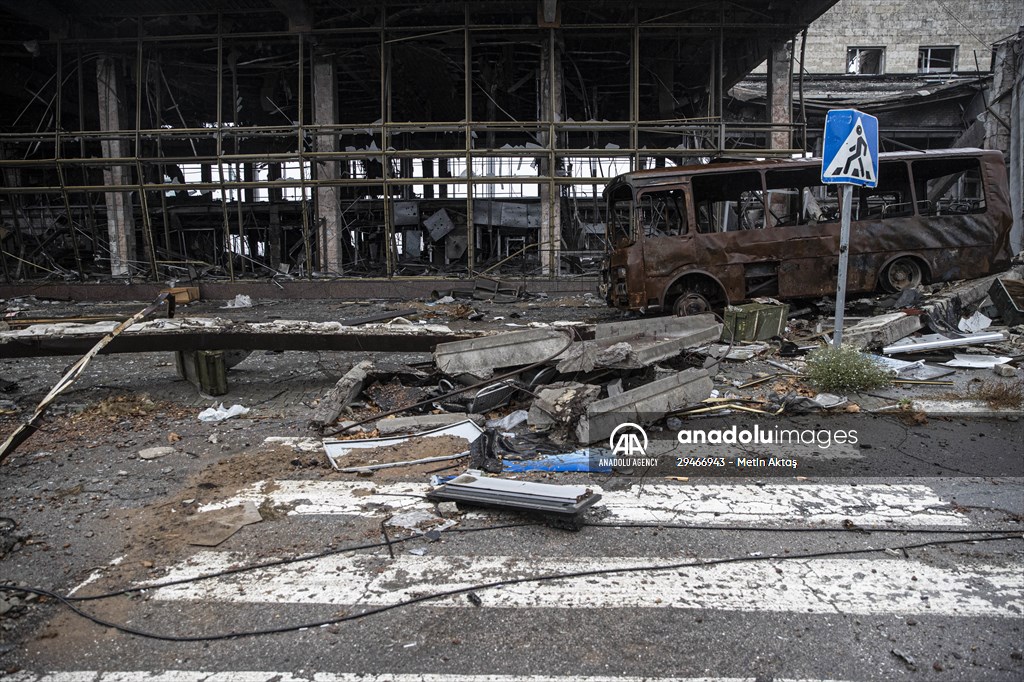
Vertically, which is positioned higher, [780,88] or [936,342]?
[780,88]

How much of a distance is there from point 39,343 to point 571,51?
14.3m

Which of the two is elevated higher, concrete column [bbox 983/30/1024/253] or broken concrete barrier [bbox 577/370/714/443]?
concrete column [bbox 983/30/1024/253]

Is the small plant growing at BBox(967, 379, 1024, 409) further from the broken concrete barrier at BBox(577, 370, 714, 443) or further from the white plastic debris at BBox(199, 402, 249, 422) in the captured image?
the white plastic debris at BBox(199, 402, 249, 422)

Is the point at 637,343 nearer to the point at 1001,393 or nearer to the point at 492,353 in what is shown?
→ the point at 492,353

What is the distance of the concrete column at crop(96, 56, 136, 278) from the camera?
619 inches

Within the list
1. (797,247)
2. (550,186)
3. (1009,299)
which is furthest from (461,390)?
(550,186)

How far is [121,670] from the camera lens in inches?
96.5

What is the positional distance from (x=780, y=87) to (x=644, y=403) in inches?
533

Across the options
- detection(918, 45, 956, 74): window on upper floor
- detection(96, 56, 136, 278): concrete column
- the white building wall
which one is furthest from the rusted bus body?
detection(918, 45, 956, 74): window on upper floor

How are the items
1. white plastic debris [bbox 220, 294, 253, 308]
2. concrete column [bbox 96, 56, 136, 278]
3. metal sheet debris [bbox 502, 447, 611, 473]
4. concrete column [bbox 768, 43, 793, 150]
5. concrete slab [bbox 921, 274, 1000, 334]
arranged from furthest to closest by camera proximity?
concrete column [bbox 96, 56, 136, 278], concrete column [bbox 768, 43, 793, 150], white plastic debris [bbox 220, 294, 253, 308], concrete slab [bbox 921, 274, 1000, 334], metal sheet debris [bbox 502, 447, 611, 473]

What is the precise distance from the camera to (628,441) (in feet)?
16.1

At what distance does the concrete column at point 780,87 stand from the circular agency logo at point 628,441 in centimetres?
1297

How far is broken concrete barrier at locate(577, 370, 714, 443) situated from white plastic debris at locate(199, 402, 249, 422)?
128 inches

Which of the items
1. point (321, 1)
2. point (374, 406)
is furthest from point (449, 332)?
→ point (321, 1)
